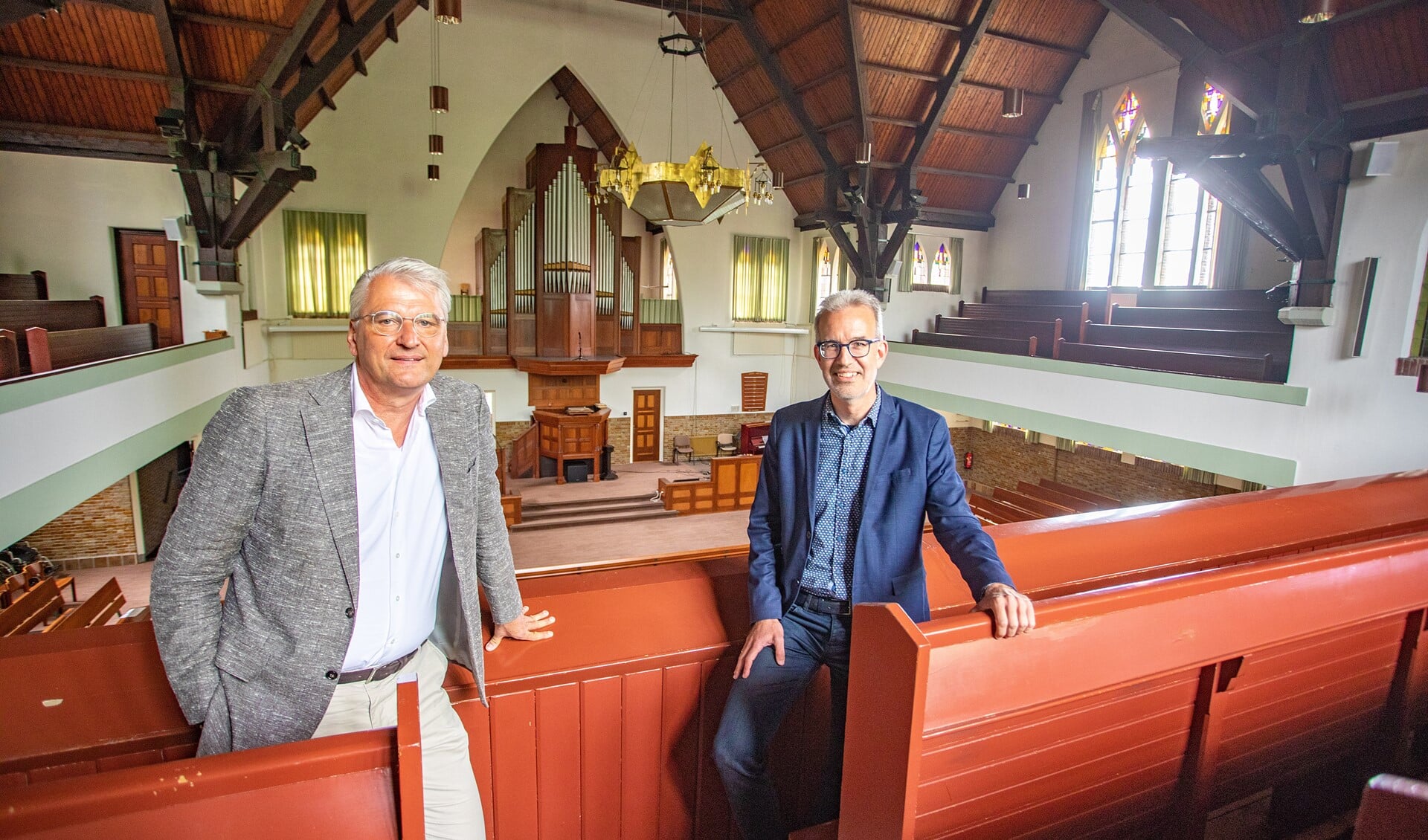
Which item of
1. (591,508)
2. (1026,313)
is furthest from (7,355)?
(1026,313)

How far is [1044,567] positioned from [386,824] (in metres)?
1.62

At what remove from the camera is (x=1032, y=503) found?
370 inches

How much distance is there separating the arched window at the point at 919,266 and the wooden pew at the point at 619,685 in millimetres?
11499

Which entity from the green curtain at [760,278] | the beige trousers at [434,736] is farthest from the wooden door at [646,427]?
the beige trousers at [434,736]

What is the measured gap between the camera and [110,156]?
8.27 m

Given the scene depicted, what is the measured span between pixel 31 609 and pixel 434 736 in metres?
6.76

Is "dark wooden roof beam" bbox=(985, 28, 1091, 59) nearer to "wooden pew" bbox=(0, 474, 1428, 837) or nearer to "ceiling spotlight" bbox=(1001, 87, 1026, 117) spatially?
"ceiling spotlight" bbox=(1001, 87, 1026, 117)

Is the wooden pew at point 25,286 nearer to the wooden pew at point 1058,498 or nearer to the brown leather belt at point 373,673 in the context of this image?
the brown leather belt at point 373,673

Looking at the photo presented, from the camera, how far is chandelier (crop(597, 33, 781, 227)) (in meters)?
7.14

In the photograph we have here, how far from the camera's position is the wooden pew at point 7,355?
4.37m

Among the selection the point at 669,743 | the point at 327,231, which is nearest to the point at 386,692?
the point at 669,743

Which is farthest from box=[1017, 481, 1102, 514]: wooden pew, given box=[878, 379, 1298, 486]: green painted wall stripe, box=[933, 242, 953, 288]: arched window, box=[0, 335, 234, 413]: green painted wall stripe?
box=[0, 335, 234, 413]: green painted wall stripe

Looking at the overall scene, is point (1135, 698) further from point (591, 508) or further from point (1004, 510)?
point (591, 508)

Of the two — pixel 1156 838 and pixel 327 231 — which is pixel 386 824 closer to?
pixel 1156 838
